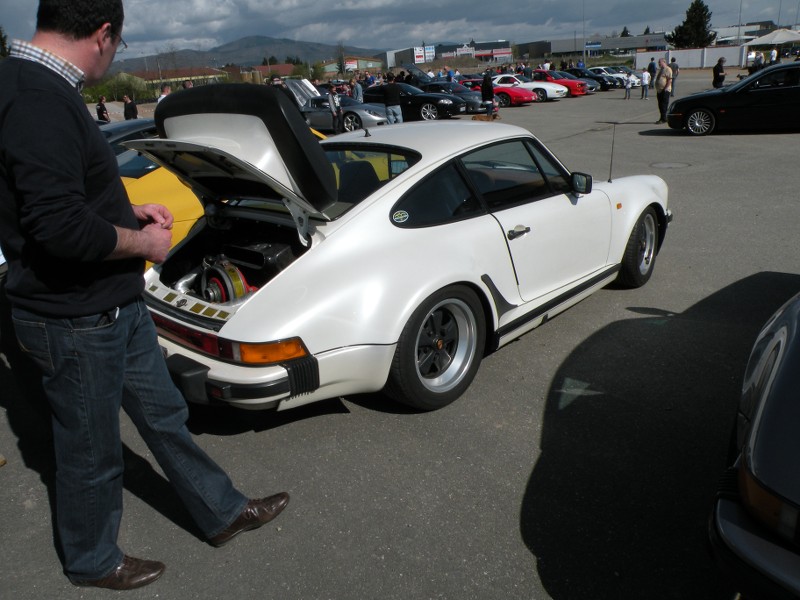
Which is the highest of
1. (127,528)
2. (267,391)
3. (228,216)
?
(228,216)

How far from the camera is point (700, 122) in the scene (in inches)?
570

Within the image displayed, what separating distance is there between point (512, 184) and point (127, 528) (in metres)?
2.84

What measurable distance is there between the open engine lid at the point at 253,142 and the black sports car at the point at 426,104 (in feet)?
60.2

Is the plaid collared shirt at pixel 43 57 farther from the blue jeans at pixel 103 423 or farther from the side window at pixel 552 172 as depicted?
the side window at pixel 552 172

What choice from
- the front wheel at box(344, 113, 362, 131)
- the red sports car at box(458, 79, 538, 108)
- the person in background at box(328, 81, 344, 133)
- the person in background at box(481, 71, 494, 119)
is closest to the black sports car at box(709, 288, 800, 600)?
the person in background at box(328, 81, 344, 133)

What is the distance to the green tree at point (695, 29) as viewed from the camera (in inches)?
3088

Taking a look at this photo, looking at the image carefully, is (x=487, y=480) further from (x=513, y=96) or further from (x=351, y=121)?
(x=513, y=96)

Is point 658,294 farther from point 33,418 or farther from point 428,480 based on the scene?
point 33,418

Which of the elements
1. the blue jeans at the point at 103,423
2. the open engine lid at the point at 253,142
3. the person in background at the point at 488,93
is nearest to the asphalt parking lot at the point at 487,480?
the blue jeans at the point at 103,423

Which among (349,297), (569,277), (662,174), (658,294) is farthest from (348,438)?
(662,174)

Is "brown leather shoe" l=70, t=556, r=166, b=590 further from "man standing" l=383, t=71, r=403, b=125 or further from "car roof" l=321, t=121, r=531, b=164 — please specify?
"man standing" l=383, t=71, r=403, b=125

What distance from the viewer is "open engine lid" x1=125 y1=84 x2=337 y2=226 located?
290 cm

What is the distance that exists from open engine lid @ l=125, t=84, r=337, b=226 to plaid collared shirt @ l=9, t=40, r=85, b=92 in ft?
3.06

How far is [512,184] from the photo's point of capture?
160 inches
